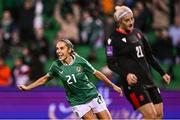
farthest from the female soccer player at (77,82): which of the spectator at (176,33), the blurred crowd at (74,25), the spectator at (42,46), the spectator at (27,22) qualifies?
the spectator at (27,22)

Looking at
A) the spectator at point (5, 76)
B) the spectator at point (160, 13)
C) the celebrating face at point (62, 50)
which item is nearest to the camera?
the celebrating face at point (62, 50)

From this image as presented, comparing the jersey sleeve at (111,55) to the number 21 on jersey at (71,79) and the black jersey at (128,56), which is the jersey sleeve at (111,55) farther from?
the number 21 on jersey at (71,79)

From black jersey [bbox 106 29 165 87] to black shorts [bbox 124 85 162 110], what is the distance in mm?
91

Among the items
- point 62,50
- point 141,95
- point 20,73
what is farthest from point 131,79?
point 20,73

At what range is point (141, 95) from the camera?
34.1ft

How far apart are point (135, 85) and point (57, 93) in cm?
285

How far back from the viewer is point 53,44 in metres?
16.5

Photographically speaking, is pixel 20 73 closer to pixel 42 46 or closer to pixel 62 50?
pixel 42 46

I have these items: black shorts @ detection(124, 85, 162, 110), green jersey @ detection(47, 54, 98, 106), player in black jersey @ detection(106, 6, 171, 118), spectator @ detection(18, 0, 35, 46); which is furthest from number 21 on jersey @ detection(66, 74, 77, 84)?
spectator @ detection(18, 0, 35, 46)

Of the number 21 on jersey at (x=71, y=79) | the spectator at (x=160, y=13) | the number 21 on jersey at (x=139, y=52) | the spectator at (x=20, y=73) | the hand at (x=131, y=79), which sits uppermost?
the number 21 on jersey at (x=139, y=52)

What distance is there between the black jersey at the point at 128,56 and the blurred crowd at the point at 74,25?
523 centimetres

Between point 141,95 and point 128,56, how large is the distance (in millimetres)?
606

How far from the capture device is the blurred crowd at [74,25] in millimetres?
16203

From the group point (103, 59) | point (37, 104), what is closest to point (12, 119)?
point (37, 104)
